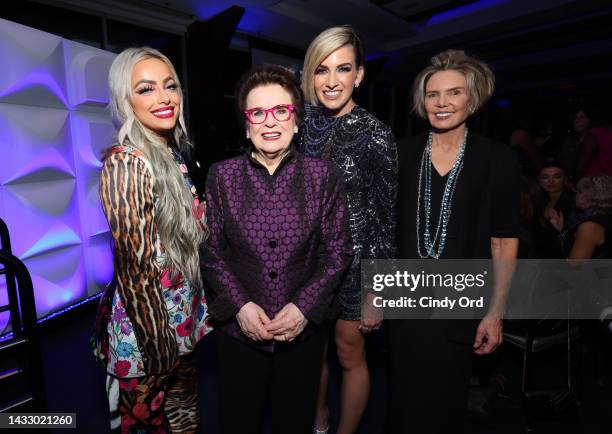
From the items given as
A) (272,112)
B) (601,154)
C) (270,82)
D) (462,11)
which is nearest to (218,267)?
(272,112)

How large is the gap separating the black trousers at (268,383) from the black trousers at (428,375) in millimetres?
543

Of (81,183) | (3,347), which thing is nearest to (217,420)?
(3,347)

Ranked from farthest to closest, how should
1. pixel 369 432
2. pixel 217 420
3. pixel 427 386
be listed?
1. pixel 217 420
2. pixel 369 432
3. pixel 427 386

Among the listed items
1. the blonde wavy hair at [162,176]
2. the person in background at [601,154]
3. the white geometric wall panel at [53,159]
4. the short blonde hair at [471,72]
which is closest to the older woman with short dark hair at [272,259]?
the blonde wavy hair at [162,176]

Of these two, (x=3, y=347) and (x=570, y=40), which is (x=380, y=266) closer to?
(x=3, y=347)

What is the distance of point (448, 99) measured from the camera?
157 centimetres

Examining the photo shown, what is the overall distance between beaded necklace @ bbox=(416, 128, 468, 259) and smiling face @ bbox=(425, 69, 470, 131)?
0.12 meters

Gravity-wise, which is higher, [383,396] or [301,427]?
[301,427]

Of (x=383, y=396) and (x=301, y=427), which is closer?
(x=301, y=427)

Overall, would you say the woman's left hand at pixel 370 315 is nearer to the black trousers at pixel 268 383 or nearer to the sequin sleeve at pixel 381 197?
the sequin sleeve at pixel 381 197

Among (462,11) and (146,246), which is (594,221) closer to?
(146,246)

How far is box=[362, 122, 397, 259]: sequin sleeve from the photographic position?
164cm

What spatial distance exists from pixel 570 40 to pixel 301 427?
1088 cm

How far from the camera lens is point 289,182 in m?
1.39
